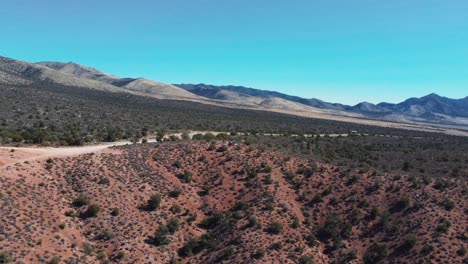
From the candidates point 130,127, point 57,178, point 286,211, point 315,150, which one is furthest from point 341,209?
point 130,127

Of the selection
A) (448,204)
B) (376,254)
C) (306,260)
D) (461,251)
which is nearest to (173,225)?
(306,260)

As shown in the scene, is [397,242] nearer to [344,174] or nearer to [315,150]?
[344,174]

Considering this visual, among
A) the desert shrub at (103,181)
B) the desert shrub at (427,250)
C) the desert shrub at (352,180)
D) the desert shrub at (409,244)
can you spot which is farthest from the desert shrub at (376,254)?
the desert shrub at (103,181)

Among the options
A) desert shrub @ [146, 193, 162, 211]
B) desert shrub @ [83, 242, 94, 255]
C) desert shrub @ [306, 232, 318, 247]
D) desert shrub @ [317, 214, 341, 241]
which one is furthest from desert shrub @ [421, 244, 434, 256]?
desert shrub @ [83, 242, 94, 255]

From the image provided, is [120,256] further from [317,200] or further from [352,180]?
[352,180]

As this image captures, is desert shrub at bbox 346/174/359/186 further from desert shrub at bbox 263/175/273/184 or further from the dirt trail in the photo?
the dirt trail

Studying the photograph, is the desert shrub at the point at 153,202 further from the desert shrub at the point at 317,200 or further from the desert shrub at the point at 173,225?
the desert shrub at the point at 317,200
